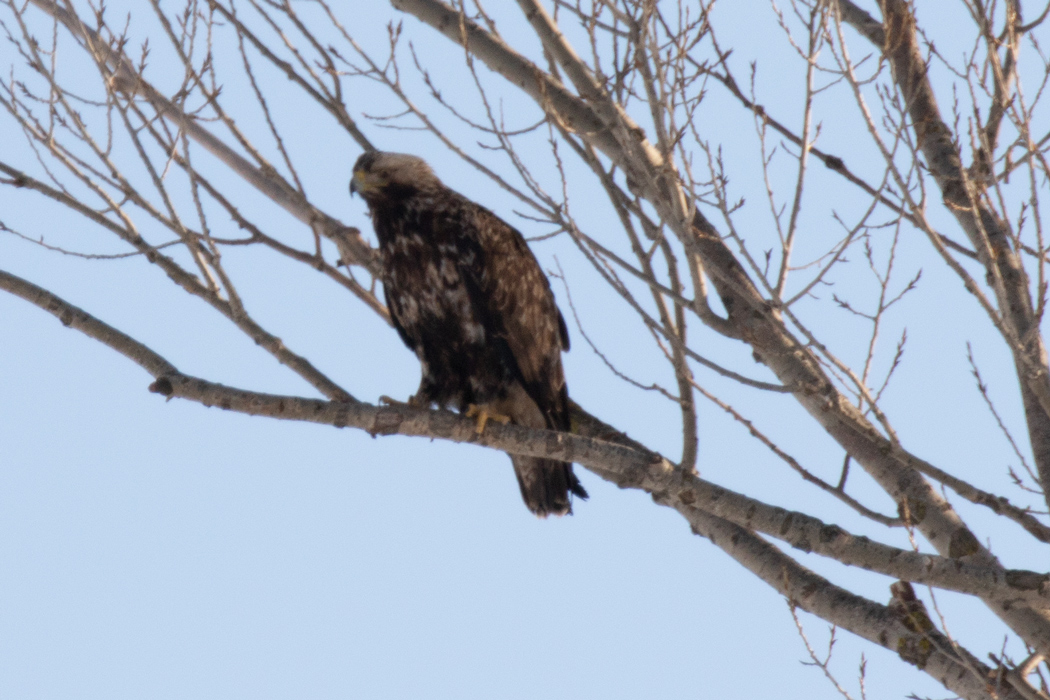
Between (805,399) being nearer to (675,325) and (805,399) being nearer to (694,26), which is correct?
(675,325)

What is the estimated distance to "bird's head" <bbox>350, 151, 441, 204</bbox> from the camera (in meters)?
5.36

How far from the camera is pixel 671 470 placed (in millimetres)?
3857

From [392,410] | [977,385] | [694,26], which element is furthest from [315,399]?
[977,385]

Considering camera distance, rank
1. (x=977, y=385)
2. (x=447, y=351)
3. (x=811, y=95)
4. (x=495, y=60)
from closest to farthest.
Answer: (x=811, y=95) < (x=977, y=385) < (x=495, y=60) < (x=447, y=351)

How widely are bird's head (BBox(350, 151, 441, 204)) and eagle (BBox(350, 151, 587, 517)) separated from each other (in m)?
0.01

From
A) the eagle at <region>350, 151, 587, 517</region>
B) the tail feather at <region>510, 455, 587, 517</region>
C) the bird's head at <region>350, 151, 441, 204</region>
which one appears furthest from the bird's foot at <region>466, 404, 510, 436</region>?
the bird's head at <region>350, 151, 441, 204</region>

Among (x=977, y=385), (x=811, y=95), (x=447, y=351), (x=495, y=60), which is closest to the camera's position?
(x=811, y=95)

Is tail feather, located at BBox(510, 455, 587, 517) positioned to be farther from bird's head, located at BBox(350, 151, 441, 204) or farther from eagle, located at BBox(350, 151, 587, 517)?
bird's head, located at BBox(350, 151, 441, 204)

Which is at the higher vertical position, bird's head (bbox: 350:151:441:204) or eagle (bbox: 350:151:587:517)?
bird's head (bbox: 350:151:441:204)

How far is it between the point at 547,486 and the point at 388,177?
1.70 meters

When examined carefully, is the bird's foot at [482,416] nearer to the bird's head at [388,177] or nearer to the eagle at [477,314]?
the eagle at [477,314]

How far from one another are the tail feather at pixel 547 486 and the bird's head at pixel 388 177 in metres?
1.44

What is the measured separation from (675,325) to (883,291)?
34.8 inches

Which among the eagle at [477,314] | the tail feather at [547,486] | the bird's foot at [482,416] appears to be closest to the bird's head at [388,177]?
the eagle at [477,314]
